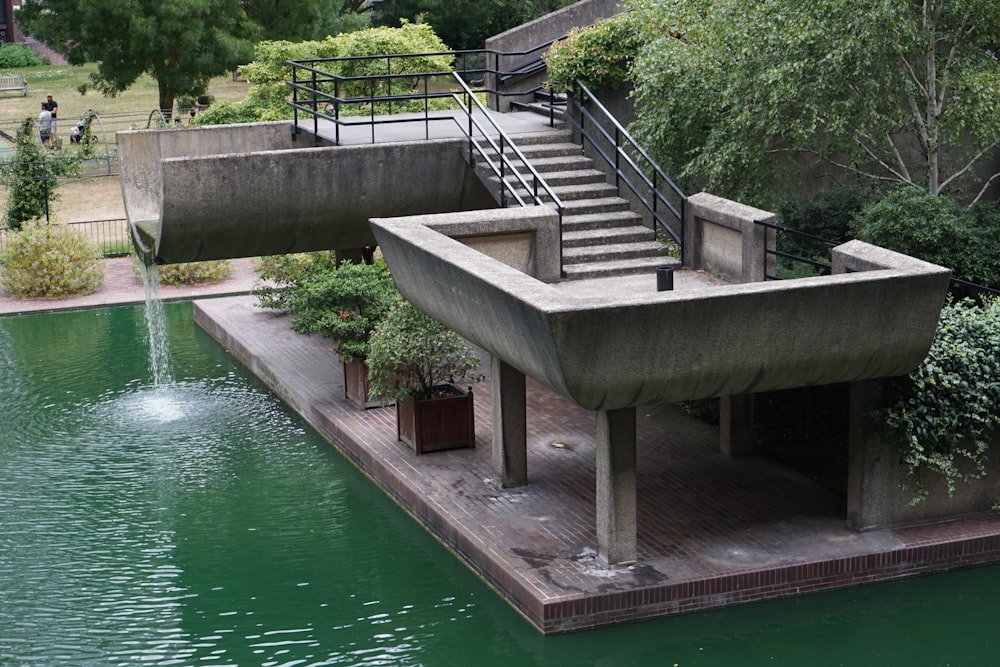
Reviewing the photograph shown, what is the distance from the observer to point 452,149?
1845 centimetres

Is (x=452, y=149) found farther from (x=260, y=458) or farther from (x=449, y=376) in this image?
(x=260, y=458)

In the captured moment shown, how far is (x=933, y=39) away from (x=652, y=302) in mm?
7124

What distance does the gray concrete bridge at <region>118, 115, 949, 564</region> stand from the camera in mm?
11695

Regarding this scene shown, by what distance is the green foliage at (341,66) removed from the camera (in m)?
28.1

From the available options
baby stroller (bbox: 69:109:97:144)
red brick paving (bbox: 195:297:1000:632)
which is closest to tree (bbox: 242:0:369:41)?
baby stroller (bbox: 69:109:97:144)

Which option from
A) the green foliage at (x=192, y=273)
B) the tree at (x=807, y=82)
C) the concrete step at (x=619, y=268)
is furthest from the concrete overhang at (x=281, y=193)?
the green foliage at (x=192, y=273)

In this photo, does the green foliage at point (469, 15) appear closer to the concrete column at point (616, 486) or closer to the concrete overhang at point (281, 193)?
the concrete overhang at point (281, 193)

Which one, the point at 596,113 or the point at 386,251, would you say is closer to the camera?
the point at 386,251

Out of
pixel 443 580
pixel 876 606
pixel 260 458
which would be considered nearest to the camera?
pixel 876 606

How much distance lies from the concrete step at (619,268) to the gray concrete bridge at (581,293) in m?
0.11

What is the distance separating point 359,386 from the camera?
1875 centimetres

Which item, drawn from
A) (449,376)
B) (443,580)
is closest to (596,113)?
(449,376)

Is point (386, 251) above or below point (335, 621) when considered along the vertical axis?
above

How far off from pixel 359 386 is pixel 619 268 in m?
4.29
